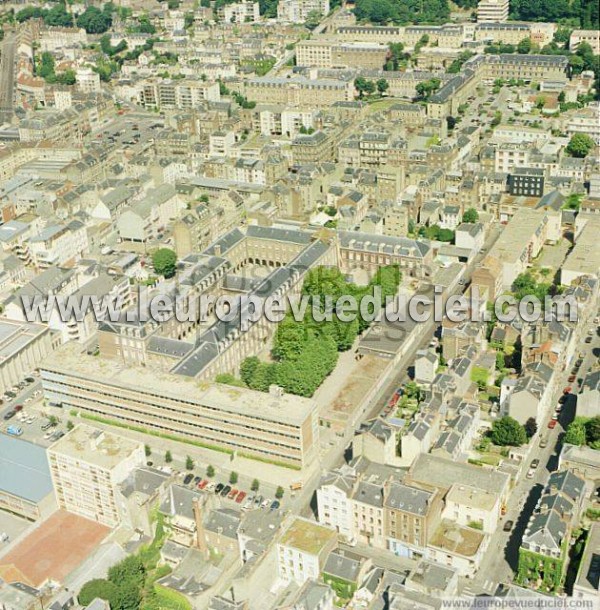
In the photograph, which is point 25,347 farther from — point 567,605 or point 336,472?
point 567,605

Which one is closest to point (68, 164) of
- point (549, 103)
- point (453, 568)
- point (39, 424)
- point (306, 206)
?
point (306, 206)

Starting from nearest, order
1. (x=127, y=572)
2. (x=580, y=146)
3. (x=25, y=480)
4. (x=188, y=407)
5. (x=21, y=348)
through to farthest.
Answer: (x=127, y=572) → (x=25, y=480) → (x=188, y=407) → (x=21, y=348) → (x=580, y=146)

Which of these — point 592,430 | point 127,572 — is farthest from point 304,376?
point 127,572

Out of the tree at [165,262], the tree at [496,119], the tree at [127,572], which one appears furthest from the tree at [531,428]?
the tree at [496,119]

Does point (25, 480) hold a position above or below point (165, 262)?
below

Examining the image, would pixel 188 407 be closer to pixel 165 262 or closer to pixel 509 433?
pixel 509 433

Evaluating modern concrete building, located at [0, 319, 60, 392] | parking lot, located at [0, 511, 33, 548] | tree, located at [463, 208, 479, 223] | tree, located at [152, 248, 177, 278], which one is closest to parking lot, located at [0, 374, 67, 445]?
modern concrete building, located at [0, 319, 60, 392]
